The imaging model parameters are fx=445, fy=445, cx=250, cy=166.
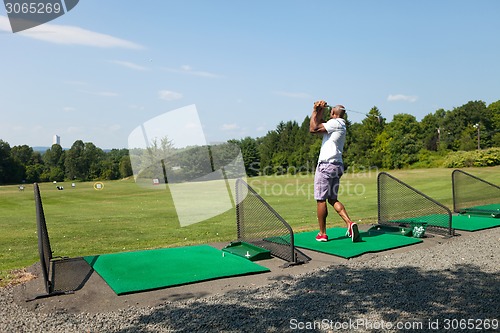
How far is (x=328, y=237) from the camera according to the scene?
27.5 ft

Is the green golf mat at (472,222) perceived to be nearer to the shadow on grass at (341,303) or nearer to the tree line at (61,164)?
the shadow on grass at (341,303)

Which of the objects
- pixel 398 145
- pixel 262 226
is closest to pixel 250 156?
pixel 398 145

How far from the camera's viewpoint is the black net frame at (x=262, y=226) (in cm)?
664

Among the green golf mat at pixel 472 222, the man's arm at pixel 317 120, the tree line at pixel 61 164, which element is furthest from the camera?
the tree line at pixel 61 164

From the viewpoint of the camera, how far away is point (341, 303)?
14.9 ft

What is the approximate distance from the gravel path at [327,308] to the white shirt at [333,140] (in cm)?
237

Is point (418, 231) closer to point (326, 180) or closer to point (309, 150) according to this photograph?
point (326, 180)

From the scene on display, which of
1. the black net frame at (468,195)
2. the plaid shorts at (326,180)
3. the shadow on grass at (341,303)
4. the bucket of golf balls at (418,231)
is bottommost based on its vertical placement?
the shadow on grass at (341,303)

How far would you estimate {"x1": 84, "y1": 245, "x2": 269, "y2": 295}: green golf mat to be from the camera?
540cm

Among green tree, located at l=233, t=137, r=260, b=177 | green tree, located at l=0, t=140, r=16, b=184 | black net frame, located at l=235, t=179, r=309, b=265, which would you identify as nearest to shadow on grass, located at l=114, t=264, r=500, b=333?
black net frame, located at l=235, t=179, r=309, b=265

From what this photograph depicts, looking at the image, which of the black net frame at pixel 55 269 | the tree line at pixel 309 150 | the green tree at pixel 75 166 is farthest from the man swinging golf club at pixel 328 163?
the green tree at pixel 75 166

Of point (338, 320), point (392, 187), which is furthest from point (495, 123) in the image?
point (338, 320)

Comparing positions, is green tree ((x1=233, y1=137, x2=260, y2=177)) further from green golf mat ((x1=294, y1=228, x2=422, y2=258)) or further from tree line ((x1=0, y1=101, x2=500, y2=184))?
green golf mat ((x1=294, y1=228, x2=422, y2=258))

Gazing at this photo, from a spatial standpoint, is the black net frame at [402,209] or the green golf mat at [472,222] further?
the green golf mat at [472,222]
